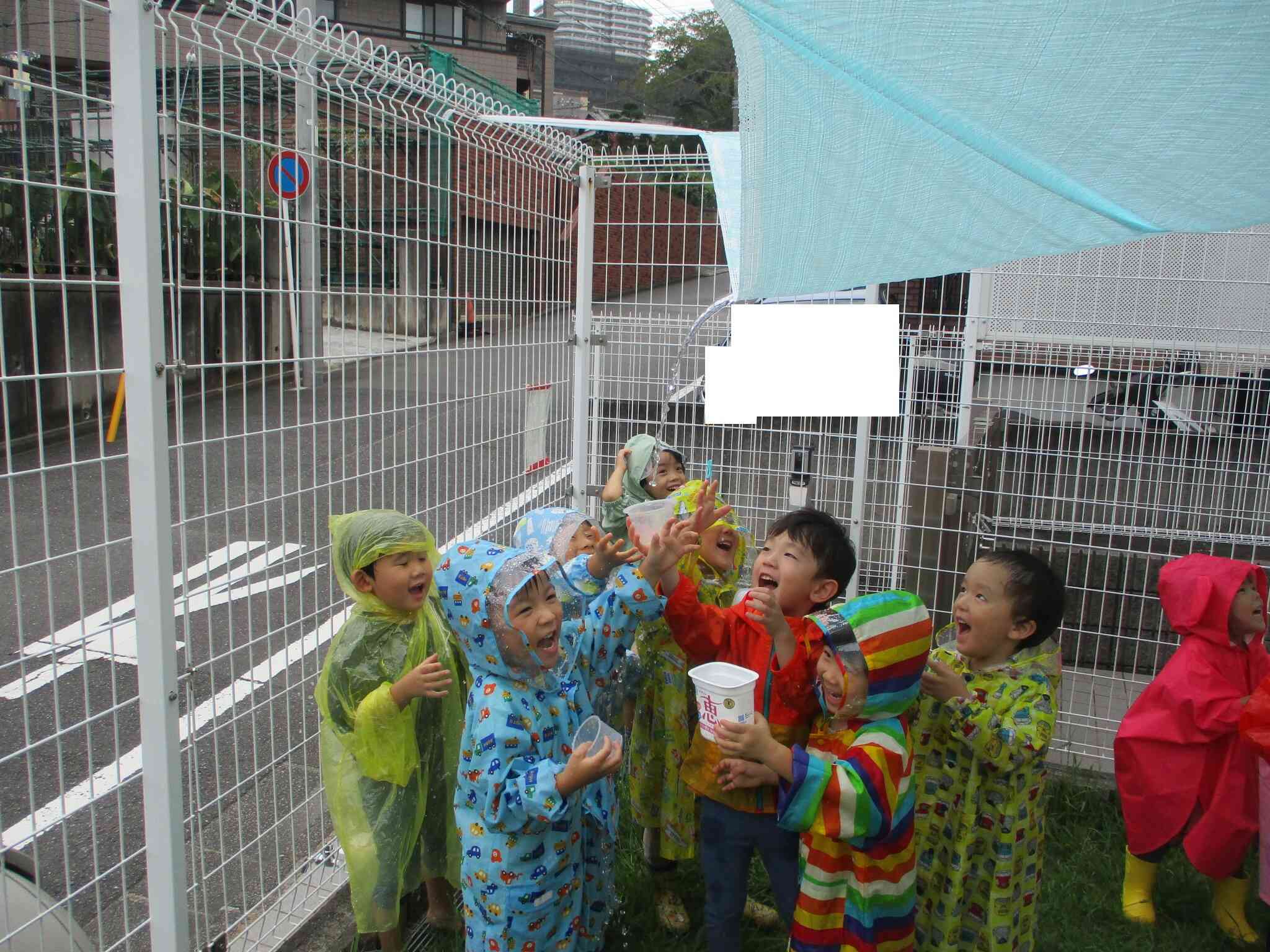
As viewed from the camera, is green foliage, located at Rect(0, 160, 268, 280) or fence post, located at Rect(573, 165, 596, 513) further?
fence post, located at Rect(573, 165, 596, 513)

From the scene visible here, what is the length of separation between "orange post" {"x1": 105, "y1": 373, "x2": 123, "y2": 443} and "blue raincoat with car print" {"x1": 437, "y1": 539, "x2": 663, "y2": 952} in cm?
74

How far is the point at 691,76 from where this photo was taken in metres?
43.5

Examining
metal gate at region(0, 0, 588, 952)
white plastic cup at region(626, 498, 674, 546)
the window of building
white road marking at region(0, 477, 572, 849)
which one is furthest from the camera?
the window of building

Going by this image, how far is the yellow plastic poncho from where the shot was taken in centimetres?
235

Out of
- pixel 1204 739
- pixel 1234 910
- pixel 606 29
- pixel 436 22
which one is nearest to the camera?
pixel 1204 739

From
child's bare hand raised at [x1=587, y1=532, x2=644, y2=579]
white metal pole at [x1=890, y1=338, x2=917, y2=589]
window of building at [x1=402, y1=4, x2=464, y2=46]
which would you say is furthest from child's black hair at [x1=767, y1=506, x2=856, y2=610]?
window of building at [x1=402, y1=4, x2=464, y2=46]

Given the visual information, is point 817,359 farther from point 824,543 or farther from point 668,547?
point 668,547

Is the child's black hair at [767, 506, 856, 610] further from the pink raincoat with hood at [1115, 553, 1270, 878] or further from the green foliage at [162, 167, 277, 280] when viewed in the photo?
the green foliage at [162, 167, 277, 280]

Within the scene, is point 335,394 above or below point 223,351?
below

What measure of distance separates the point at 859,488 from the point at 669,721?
1.49 m

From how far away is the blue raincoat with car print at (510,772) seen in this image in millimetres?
2039

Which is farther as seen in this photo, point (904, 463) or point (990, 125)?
point (904, 463)

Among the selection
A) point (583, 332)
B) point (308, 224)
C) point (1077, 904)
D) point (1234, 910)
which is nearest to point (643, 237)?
point (583, 332)

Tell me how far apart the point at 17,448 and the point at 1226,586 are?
10.8 feet
